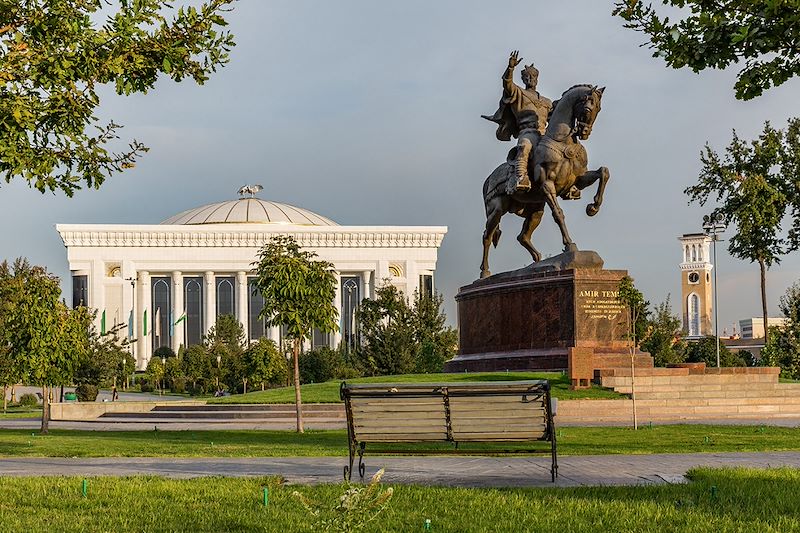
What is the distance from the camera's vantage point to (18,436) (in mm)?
22297

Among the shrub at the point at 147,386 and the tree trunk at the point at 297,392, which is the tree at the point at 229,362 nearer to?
the shrub at the point at 147,386

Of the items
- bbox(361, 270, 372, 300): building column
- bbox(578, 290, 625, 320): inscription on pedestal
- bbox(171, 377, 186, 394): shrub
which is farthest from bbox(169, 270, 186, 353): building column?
bbox(578, 290, 625, 320): inscription on pedestal

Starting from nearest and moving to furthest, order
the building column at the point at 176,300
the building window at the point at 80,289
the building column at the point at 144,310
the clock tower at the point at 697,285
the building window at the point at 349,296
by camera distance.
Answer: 1. the building column at the point at 144,310
2. the building window at the point at 80,289
3. the building column at the point at 176,300
4. the building window at the point at 349,296
5. the clock tower at the point at 697,285

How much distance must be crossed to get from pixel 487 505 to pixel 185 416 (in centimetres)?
2257

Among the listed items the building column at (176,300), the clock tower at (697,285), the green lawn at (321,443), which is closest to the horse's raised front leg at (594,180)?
the green lawn at (321,443)

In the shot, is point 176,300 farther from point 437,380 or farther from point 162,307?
point 437,380

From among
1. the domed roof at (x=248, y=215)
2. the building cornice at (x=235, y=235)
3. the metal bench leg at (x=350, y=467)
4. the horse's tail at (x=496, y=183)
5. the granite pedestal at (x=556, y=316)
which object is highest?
the domed roof at (x=248, y=215)

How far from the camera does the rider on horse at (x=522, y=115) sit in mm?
27766

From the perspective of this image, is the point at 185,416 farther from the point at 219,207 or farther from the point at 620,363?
the point at 219,207

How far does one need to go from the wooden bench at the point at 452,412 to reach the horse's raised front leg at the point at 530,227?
20371 millimetres

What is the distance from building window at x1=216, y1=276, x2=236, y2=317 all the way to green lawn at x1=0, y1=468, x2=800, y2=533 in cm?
10192

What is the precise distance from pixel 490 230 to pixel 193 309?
84.5 meters

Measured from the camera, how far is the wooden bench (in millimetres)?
9711

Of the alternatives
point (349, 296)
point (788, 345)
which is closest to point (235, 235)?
point (349, 296)
